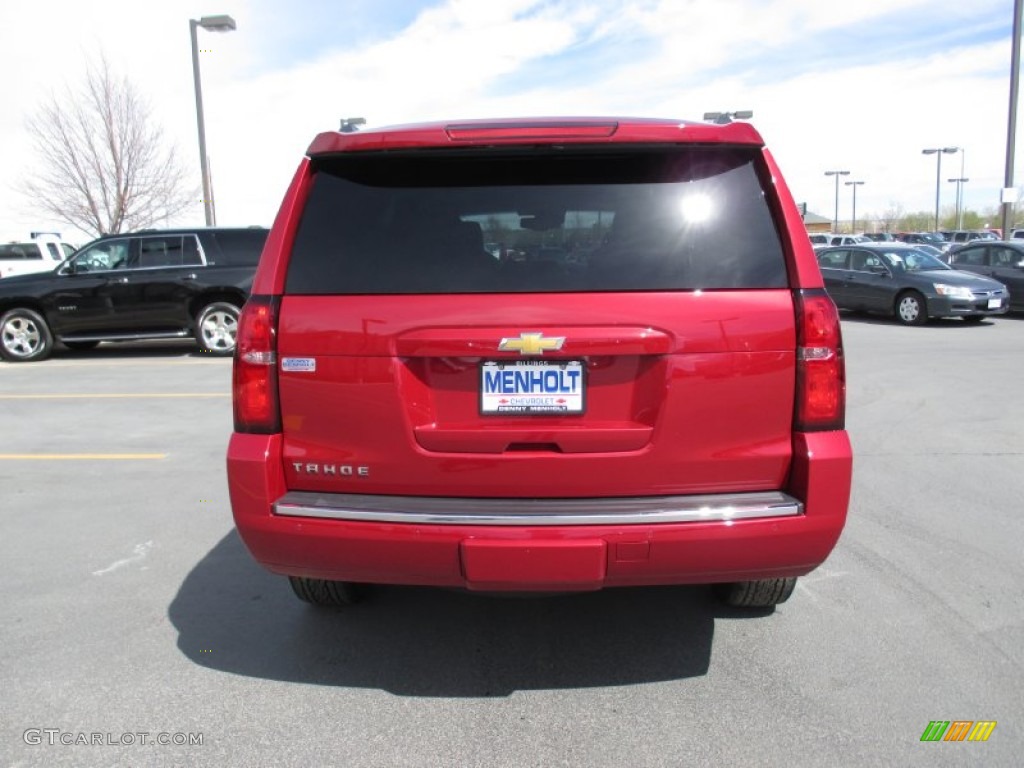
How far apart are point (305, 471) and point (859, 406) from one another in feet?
21.3

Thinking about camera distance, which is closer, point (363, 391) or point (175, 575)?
point (363, 391)

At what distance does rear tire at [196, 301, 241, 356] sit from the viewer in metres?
12.0

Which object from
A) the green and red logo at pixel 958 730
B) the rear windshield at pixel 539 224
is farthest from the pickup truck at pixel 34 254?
the green and red logo at pixel 958 730

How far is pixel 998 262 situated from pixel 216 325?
1549 centimetres

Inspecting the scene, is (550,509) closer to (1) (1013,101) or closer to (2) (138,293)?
(2) (138,293)

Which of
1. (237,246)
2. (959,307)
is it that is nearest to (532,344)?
(237,246)

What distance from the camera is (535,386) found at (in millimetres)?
2582

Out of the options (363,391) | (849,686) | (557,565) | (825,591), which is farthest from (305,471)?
(825,591)

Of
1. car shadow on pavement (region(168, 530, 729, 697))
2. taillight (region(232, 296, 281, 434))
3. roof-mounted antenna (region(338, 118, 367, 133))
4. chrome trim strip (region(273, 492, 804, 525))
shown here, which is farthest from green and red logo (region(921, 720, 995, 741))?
roof-mounted antenna (region(338, 118, 367, 133))

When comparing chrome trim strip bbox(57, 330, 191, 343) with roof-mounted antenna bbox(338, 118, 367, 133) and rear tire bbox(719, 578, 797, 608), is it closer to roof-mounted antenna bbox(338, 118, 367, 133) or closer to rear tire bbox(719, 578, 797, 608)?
roof-mounted antenna bbox(338, 118, 367, 133)

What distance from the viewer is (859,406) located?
770cm

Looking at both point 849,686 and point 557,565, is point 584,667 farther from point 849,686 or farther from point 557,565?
point 849,686

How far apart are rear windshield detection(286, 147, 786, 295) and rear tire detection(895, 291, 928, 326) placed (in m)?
13.8

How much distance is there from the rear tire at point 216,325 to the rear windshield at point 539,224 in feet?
32.5
